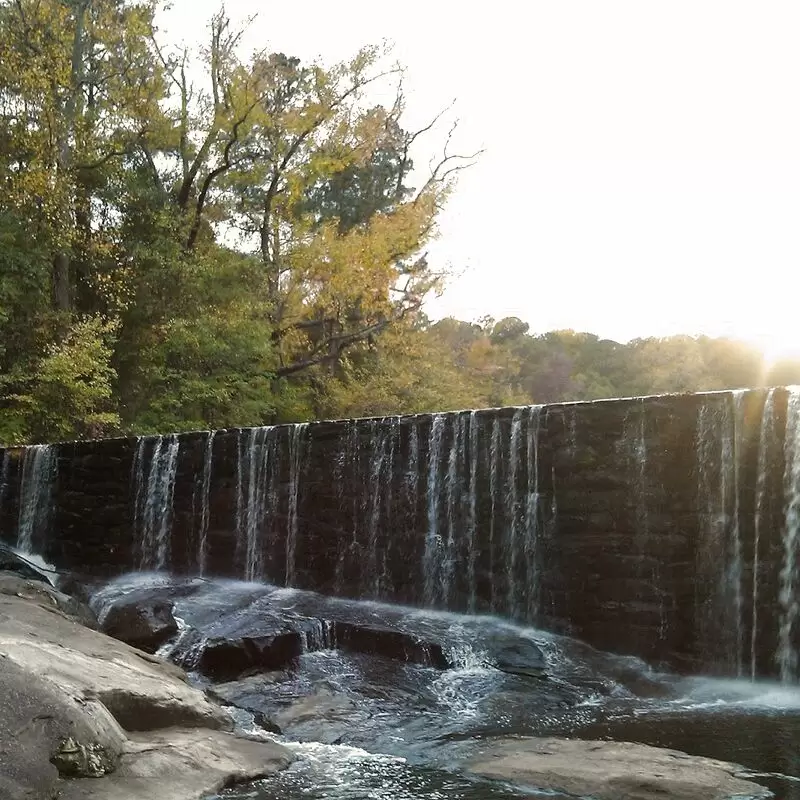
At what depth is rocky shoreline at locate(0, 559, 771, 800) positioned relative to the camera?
3857mm

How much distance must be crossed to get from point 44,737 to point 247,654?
3690mm

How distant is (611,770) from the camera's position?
466cm

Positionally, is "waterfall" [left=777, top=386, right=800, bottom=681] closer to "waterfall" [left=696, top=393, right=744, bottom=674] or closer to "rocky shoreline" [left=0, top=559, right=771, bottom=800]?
"waterfall" [left=696, top=393, right=744, bottom=674]

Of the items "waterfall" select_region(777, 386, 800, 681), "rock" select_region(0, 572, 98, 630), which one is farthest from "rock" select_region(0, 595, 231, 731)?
"waterfall" select_region(777, 386, 800, 681)

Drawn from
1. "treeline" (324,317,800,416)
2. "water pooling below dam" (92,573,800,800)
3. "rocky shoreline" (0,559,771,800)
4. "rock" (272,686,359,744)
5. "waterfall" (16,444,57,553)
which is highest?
"treeline" (324,317,800,416)

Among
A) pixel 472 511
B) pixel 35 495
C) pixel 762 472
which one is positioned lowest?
pixel 35 495

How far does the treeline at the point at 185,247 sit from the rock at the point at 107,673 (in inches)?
400

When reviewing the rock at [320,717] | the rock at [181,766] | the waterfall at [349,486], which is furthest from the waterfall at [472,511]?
the rock at [181,766]

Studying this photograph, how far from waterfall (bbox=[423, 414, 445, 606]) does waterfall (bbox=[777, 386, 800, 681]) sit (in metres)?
3.56

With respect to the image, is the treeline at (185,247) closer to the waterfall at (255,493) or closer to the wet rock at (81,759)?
the waterfall at (255,493)

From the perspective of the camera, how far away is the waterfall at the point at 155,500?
11938 mm

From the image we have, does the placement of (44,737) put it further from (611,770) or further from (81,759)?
(611,770)

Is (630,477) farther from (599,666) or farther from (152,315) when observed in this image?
(152,315)

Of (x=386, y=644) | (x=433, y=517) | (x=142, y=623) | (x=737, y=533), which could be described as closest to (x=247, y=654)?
(x=386, y=644)
